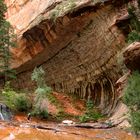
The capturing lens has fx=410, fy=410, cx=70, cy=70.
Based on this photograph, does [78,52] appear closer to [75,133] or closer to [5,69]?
[5,69]

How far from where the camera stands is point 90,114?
1000 inches

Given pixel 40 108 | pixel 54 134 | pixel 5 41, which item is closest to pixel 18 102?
pixel 40 108

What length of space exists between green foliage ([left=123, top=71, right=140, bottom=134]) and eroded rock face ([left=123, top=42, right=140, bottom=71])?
68 centimetres

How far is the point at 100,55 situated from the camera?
25.3m

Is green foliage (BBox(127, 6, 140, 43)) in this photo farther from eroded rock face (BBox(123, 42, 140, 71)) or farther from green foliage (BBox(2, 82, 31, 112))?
green foliage (BBox(2, 82, 31, 112))

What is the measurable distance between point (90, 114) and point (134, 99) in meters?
11.8

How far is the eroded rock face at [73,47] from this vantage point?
2441 centimetres

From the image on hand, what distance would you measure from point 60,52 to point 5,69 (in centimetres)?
455

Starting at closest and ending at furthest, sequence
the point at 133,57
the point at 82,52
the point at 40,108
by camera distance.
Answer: the point at 133,57, the point at 40,108, the point at 82,52

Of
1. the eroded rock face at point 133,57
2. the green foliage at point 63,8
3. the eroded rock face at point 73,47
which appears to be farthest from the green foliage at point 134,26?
the green foliage at point 63,8

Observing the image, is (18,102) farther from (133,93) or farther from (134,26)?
(133,93)

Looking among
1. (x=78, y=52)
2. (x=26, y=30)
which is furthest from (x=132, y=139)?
(x=26, y=30)

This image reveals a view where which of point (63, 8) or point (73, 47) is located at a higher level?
point (63, 8)

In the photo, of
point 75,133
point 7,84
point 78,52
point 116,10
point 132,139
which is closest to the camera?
point 132,139
